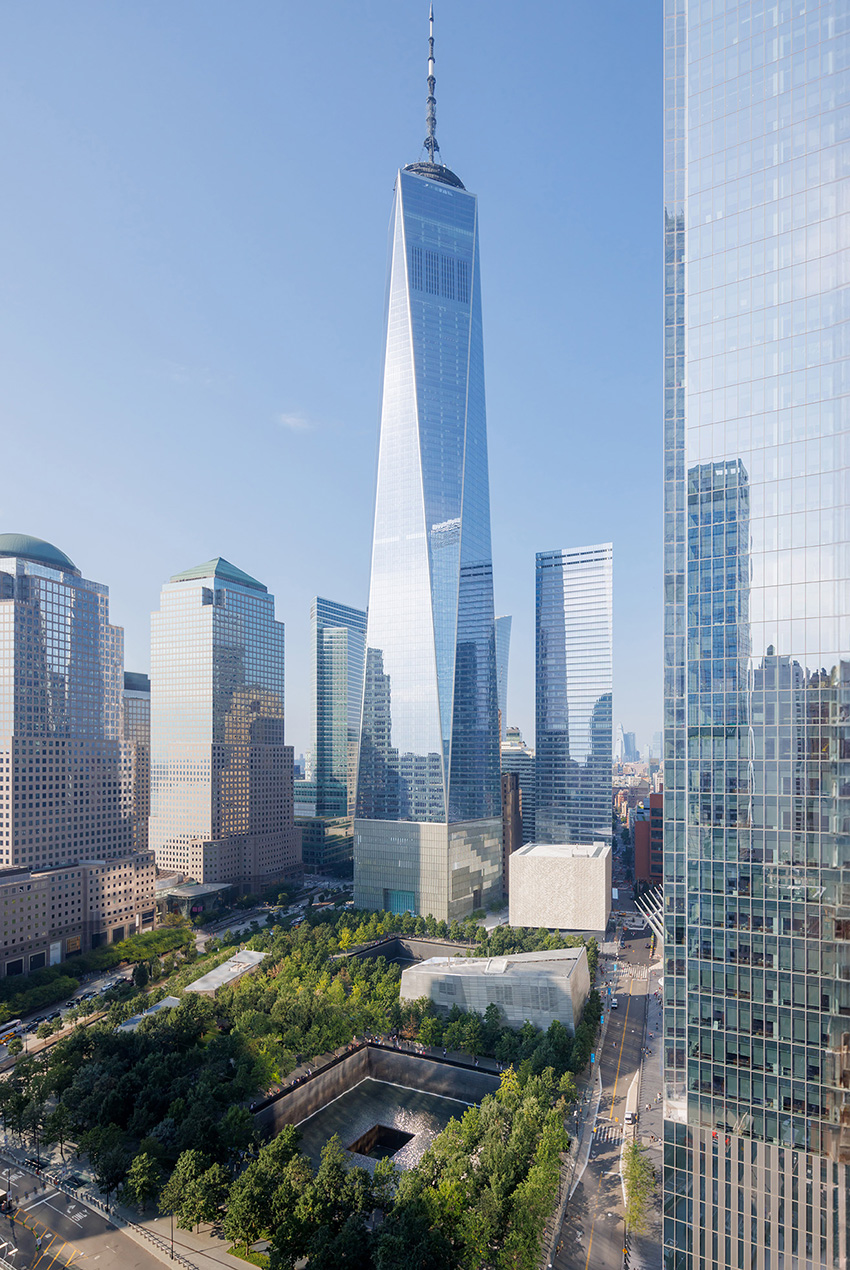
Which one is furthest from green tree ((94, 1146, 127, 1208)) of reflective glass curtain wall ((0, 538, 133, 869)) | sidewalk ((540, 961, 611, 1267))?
reflective glass curtain wall ((0, 538, 133, 869))

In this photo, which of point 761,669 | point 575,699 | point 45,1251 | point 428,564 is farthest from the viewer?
point 575,699

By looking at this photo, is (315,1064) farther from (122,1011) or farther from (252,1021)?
(122,1011)

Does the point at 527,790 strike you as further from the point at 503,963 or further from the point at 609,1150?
the point at 609,1150

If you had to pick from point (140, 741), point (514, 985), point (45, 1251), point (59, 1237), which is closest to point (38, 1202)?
point (59, 1237)

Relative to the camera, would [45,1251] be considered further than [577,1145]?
No

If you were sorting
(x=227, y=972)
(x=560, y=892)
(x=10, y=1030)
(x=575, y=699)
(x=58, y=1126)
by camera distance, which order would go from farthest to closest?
(x=575, y=699) → (x=560, y=892) → (x=227, y=972) → (x=10, y=1030) → (x=58, y=1126)

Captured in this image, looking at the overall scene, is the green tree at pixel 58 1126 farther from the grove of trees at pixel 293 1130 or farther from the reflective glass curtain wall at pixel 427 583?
the reflective glass curtain wall at pixel 427 583
